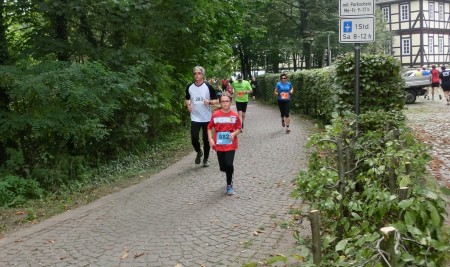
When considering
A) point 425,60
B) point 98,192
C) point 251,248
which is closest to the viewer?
point 251,248

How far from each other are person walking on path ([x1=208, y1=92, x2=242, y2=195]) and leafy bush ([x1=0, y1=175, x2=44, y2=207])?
3152 mm

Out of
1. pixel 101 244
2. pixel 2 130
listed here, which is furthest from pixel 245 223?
pixel 2 130

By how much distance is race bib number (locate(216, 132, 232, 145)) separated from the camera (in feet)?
24.0

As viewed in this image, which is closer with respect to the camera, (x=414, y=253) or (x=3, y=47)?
(x=414, y=253)

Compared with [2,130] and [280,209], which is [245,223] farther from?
[2,130]

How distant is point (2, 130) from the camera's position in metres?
8.13

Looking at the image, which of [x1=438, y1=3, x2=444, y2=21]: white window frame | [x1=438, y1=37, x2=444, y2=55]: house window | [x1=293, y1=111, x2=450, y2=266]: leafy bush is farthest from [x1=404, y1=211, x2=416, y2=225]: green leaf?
[x1=438, y1=3, x2=444, y2=21]: white window frame

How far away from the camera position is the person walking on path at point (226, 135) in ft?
23.9

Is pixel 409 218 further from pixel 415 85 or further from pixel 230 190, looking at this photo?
pixel 415 85

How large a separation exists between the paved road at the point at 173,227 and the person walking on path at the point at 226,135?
1.31 ft

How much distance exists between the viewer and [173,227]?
5805mm

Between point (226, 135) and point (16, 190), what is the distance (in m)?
3.66

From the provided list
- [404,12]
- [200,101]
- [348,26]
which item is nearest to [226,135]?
[200,101]

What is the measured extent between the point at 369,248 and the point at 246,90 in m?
12.7
